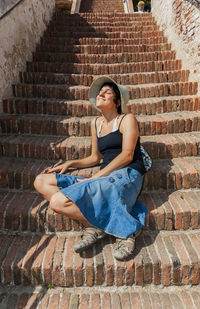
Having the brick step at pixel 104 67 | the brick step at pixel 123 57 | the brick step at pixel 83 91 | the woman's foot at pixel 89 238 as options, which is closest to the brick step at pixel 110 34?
the brick step at pixel 123 57

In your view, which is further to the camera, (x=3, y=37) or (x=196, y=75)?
(x=196, y=75)

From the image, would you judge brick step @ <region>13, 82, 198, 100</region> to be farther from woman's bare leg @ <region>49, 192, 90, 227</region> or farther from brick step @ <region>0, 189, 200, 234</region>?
woman's bare leg @ <region>49, 192, 90, 227</region>

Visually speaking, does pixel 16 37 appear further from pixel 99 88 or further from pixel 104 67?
pixel 99 88

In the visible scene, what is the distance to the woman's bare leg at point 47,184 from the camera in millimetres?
1966

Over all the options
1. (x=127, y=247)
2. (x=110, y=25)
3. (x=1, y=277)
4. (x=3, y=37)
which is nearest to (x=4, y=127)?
(x=3, y=37)

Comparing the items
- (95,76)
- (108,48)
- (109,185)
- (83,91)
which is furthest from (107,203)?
(108,48)

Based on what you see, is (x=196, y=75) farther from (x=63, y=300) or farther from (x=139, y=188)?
(x=63, y=300)

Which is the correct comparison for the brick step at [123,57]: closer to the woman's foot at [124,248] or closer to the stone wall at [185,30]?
the stone wall at [185,30]

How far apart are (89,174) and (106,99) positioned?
794 mm

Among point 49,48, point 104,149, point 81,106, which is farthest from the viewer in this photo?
point 49,48

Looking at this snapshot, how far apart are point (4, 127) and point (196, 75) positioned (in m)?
2.98

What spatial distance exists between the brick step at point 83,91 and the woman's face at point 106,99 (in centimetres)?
140

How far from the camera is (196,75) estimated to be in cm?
334

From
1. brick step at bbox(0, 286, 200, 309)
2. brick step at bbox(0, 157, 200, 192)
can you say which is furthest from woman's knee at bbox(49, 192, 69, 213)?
brick step at bbox(0, 286, 200, 309)
